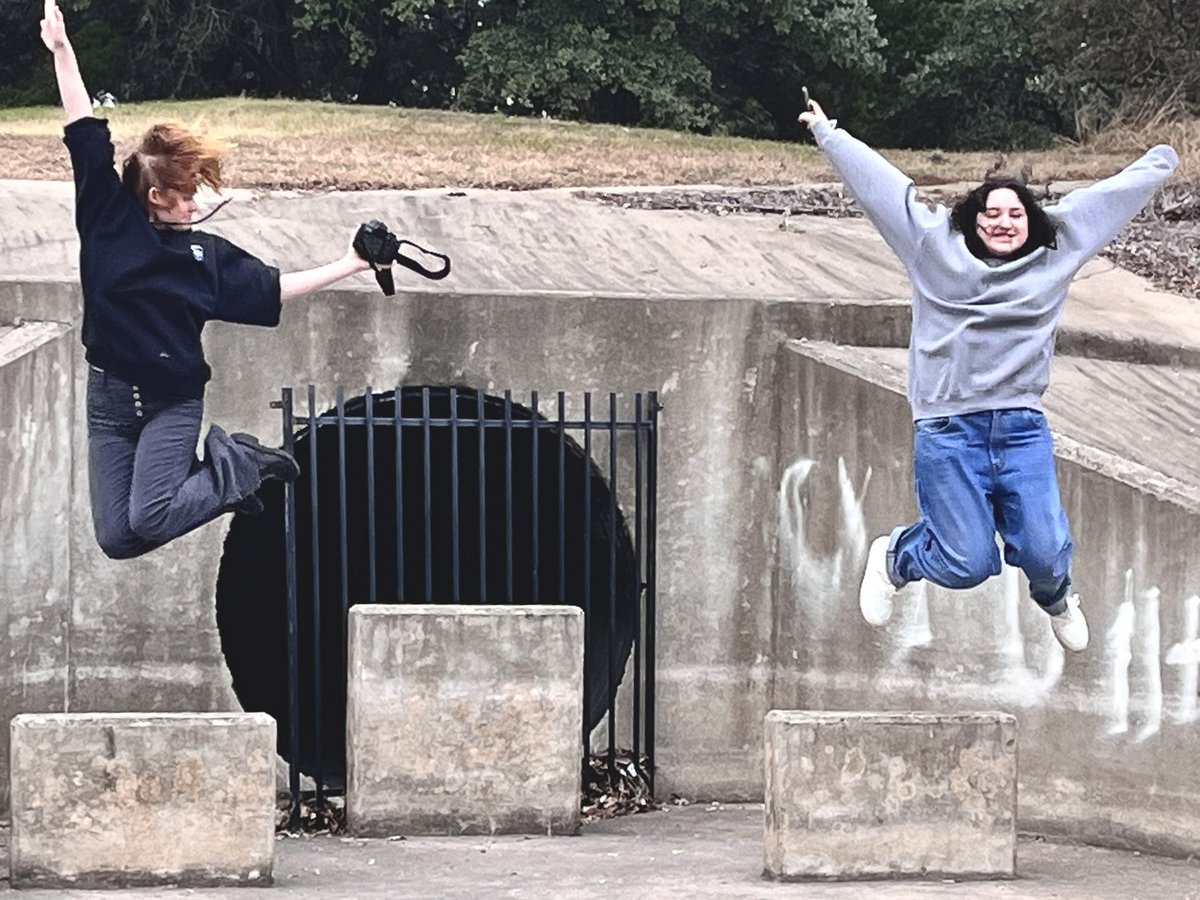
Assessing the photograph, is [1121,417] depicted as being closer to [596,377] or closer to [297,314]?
[596,377]

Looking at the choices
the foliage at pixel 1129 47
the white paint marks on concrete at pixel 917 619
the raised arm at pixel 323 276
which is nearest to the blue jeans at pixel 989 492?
the raised arm at pixel 323 276

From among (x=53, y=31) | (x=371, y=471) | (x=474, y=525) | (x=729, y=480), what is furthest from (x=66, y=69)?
(x=474, y=525)

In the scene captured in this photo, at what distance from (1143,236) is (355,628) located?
22.3ft

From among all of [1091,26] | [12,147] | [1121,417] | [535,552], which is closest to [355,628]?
[535,552]

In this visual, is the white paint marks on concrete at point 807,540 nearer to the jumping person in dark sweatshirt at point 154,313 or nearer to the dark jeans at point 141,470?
the jumping person in dark sweatshirt at point 154,313

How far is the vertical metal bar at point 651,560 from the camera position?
1084 centimetres

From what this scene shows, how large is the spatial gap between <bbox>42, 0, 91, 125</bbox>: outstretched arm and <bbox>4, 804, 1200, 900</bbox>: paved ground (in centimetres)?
328

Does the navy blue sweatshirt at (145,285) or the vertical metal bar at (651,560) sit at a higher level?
the navy blue sweatshirt at (145,285)

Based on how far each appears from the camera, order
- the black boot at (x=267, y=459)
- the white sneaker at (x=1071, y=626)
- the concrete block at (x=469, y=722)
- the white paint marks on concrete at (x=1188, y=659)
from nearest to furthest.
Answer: the black boot at (x=267, y=459) < the white sneaker at (x=1071, y=626) < the white paint marks on concrete at (x=1188, y=659) < the concrete block at (x=469, y=722)

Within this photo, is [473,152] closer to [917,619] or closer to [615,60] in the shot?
[917,619]

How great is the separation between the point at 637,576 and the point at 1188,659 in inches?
113

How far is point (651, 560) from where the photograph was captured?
1084 centimetres

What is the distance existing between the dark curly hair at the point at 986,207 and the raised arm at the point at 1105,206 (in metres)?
0.05

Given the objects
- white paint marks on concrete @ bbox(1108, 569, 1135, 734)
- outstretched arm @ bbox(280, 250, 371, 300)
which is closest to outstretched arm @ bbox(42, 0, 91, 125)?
outstretched arm @ bbox(280, 250, 371, 300)
